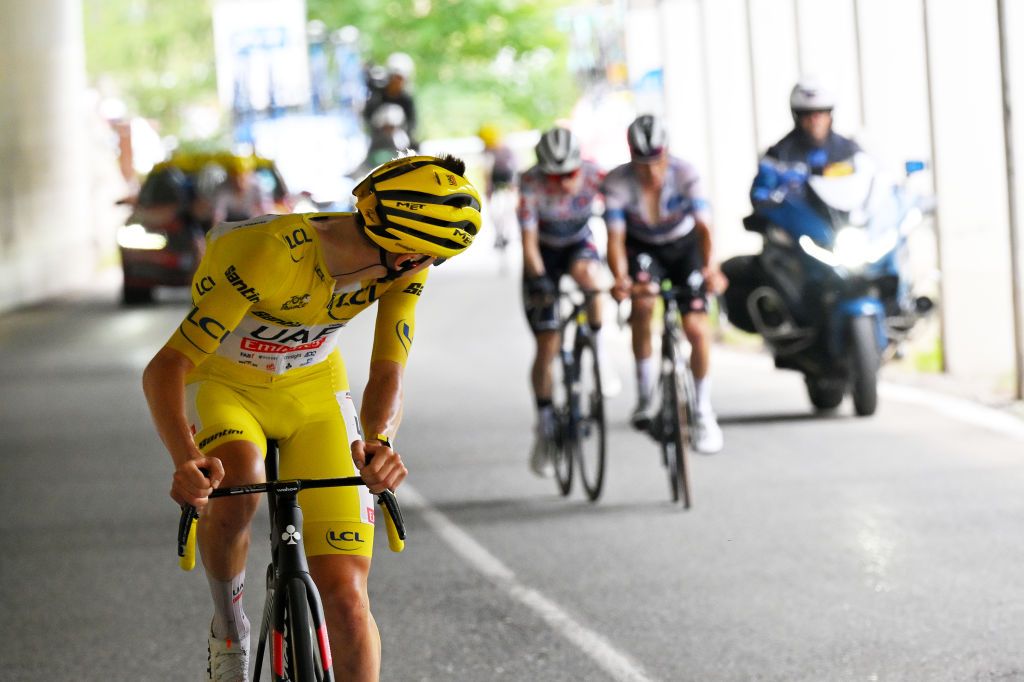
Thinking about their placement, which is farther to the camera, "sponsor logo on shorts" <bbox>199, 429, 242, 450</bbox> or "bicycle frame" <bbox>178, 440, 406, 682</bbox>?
"sponsor logo on shorts" <bbox>199, 429, 242, 450</bbox>

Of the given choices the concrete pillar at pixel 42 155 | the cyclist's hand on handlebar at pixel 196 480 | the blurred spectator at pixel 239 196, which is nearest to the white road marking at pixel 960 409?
the cyclist's hand on handlebar at pixel 196 480

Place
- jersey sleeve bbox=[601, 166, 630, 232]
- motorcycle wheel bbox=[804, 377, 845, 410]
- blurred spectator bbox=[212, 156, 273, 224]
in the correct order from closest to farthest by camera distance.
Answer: jersey sleeve bbox=[601, 166, 630, 232] → motorcycle wheel bbox=[804, 377, 845, 410] → blurred spectator bbox=[212, 156, 273, 224]

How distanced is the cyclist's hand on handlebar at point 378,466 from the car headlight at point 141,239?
2074 cm

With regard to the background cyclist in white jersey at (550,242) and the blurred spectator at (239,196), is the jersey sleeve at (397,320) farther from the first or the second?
the blurred spectator at (239,196)

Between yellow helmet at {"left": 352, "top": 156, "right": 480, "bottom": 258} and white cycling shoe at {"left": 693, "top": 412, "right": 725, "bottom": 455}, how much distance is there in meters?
5.70

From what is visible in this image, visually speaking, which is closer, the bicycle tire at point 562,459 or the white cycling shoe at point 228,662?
the white cycling shoe at point 228,662

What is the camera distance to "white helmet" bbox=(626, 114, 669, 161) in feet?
33.9

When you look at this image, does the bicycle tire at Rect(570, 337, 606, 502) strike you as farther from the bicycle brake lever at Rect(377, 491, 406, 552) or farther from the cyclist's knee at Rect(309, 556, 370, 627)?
the bicycle brake lever at Rect(377, 491, 406, 552)

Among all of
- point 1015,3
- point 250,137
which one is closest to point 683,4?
point 1015,3

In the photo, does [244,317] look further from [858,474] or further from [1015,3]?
[1015,3]

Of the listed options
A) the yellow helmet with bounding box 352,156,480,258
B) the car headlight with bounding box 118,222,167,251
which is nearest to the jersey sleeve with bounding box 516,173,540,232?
the yellow helmet with bounding box 352,156,480,258

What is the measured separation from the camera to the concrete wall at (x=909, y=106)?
13766 mm

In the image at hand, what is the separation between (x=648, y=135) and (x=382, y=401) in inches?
218

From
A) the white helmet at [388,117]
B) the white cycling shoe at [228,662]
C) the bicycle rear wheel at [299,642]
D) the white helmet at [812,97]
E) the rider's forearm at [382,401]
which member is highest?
the white helmet at [388,117]
